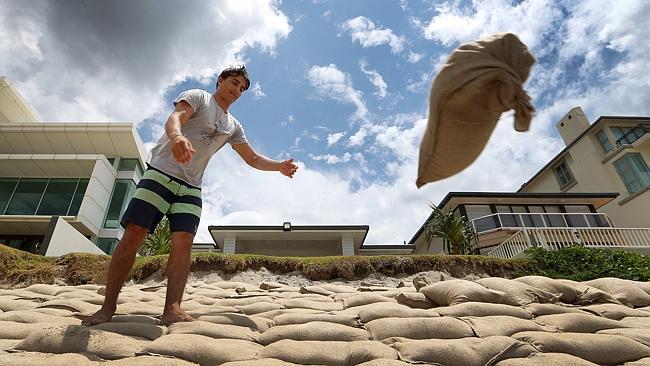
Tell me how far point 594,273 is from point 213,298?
8291 mm

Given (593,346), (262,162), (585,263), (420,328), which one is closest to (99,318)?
(262,162)

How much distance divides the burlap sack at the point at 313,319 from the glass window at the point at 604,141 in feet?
76.4

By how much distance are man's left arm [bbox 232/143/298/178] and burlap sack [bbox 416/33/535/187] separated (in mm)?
1946

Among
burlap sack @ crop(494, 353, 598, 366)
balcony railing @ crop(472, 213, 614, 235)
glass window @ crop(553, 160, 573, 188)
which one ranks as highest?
glass window @ crop(553, 160, 573, 188)

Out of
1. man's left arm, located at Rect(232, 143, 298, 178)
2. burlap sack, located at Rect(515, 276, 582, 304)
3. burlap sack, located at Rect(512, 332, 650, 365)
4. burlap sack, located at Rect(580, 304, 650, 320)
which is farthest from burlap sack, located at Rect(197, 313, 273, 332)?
burlap sack, located at Rect(580, 304, 650, 320)

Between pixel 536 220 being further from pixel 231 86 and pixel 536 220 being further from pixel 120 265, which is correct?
pixel 120 265

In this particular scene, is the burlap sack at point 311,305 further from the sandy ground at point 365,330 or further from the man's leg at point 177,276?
the man's leg at point 177,276

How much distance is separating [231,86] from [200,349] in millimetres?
1776

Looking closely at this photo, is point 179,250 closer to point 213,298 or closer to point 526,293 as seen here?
point 213,298

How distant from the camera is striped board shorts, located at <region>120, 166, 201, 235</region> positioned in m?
2.22

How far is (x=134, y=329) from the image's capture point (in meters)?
1.89

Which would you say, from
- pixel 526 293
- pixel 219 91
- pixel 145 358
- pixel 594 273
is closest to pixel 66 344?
pixel 145 358

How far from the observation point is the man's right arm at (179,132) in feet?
5.91

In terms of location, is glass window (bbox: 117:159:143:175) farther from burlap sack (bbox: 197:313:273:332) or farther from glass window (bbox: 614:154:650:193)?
glass window (bbox: 614:154:650:193)
